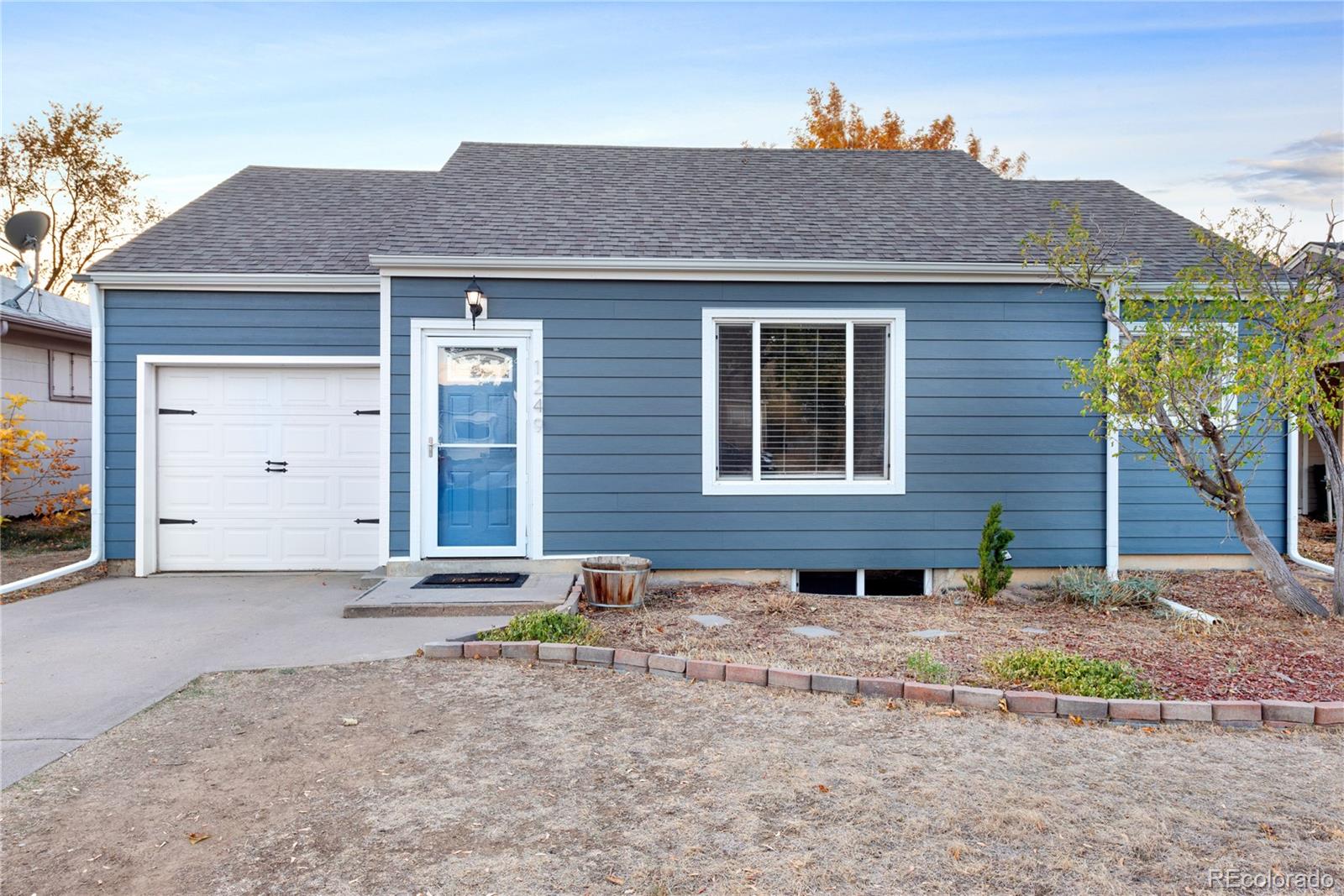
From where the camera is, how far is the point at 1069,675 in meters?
4.09

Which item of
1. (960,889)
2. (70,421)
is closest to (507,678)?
(960,889)

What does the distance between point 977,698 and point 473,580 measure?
3.87 m

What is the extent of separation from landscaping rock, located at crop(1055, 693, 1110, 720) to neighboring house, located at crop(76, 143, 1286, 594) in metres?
3.13

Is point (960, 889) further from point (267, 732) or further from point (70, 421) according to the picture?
point (70, 421)

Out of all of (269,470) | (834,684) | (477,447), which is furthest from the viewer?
(269,470)

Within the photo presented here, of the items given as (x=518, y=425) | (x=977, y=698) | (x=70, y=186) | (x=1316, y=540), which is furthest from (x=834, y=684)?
(x=70, y=186)

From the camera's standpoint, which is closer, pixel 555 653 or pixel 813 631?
pixel 555 653

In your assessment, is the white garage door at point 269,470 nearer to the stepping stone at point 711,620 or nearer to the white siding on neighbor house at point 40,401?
the stepping stone at point 711,620

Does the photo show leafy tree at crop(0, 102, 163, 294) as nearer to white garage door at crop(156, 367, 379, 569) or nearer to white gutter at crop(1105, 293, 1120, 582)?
white garage door at crop(156, 367, 379, 569)

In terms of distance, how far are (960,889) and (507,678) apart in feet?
8.74

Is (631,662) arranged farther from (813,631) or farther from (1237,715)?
(1237,715)

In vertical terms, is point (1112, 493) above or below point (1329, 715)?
above

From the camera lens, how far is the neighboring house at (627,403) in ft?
22.2

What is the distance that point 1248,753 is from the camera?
11.2ft
